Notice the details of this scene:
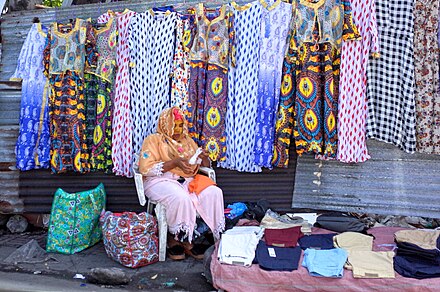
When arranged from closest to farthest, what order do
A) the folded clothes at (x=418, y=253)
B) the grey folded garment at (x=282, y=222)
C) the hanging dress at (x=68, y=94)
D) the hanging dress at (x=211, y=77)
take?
the folded clothes at (x=418, y=253) → the grey folded garment at (x=282, y=222) → the hanging dress at (x=211, y=77) → the hanging dress at (x=68, y=94)

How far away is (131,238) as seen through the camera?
15.7 ft

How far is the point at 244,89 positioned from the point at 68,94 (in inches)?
74.6

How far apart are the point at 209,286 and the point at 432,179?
236 centimetres

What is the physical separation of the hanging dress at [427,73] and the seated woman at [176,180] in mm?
2018

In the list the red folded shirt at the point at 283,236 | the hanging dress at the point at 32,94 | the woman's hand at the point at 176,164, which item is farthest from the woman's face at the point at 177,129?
the hanging dress at the point at 32,94

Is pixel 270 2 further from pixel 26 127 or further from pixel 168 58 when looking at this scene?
pixel 26 127

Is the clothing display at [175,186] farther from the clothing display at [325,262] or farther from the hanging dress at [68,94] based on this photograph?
the clothing display at [325,262]

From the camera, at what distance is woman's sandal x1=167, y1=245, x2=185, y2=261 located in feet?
16.4

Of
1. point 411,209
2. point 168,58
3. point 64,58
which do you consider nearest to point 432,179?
point 411,209

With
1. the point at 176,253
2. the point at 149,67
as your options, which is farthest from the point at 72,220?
the point at 149,67

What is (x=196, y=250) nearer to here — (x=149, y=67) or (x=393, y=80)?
(x=149, y=67)

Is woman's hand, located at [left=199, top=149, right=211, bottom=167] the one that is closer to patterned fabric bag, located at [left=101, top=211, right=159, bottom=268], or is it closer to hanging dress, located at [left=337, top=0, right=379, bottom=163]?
patterned fabric bag, located at [left=101, top=211, right=159, bottom=268]

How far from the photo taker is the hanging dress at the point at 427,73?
4.86 meters

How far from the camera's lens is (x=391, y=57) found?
4.91m
